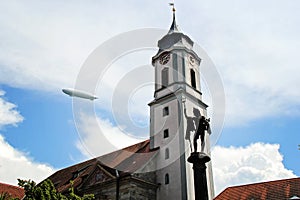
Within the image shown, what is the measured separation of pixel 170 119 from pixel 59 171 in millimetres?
19266

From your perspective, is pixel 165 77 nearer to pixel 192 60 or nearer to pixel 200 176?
pixel 192 60

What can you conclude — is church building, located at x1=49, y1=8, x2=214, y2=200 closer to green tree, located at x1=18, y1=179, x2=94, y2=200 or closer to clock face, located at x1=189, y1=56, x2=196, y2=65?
clock face, located at x1=189, y1=56, x2=196, y2=65

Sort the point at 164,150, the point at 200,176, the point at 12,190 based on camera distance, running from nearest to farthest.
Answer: the point at 200,176 → the point at 164,150 → the point at 12,190

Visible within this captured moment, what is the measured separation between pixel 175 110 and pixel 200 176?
1638cm

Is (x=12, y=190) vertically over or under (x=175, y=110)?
under

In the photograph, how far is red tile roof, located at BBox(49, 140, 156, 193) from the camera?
28378 millimetres

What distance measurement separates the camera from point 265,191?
2592 centimetres

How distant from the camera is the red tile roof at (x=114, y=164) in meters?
28.4

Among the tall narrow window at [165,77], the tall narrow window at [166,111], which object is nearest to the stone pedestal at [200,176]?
the tall narrow window at [166,111]

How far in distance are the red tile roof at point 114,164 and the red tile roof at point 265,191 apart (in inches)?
282

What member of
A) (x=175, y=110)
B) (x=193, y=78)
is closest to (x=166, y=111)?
(x=175, y=110)

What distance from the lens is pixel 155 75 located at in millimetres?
34125

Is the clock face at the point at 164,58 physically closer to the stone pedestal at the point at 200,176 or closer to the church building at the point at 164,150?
the church building at the point at 164,150

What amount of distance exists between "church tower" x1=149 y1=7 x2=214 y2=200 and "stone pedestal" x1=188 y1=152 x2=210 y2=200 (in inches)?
440
